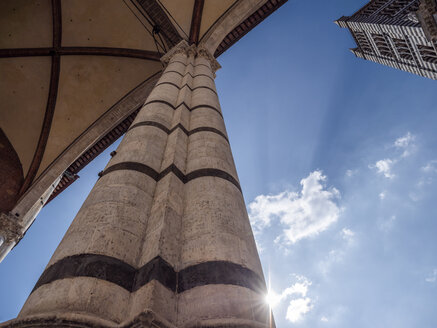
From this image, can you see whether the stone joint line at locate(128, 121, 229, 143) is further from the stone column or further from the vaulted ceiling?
the vaulted ceiling

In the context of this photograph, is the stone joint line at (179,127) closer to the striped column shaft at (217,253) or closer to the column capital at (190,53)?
the striped column shaft at (217,253)

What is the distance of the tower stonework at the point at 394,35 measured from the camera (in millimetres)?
18906

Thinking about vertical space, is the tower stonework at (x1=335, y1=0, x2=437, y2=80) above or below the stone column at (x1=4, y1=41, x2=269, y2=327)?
above

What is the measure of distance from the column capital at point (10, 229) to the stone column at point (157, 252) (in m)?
6.97

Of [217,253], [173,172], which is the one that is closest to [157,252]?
[217,253]

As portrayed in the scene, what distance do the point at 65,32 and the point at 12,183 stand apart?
4.86 metres

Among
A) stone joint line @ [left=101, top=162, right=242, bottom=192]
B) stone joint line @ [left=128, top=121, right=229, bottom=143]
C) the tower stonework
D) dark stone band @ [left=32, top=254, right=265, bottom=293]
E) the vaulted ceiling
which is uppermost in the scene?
the tower stonework

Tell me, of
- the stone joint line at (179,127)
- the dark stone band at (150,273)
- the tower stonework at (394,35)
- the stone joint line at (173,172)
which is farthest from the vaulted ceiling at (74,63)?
the tower stonework at (394,35)

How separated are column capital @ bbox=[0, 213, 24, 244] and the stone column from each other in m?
6.97

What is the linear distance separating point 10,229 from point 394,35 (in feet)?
87.8

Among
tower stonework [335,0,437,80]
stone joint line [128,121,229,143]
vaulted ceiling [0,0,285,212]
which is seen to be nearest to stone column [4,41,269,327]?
stone joint line [128,121,229,143]

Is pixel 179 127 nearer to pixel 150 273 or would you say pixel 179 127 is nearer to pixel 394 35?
pixel 150 273

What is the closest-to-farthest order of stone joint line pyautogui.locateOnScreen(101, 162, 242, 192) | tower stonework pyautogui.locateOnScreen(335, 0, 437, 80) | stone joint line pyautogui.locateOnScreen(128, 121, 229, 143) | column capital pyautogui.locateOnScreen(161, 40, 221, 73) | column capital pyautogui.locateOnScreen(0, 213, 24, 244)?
stone joint line pyautogui.locateOnScreen(101, 162, 242, 192) < stone joint line pyautogui.locateOnScreen(128, 121, 229, 143) < column capital pyautogui.locateOnScreen(161, 40, 221, 73) < column capital pyautogui.locateOnScreen(0, 213, 24, 244) < tower stonework pyautogui.locateOnScreen(335, 0, 437, 80)

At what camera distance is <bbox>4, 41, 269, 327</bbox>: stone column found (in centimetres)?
113
